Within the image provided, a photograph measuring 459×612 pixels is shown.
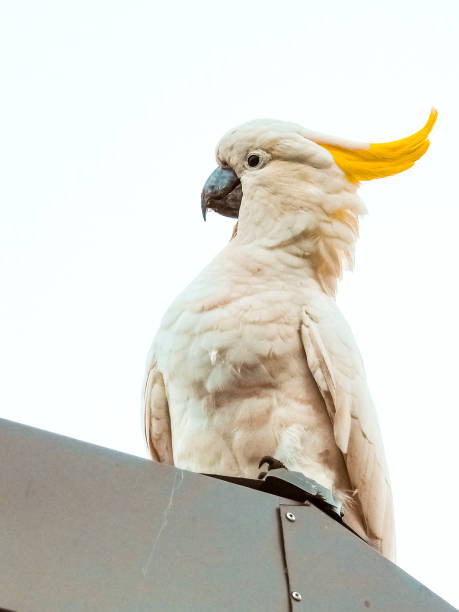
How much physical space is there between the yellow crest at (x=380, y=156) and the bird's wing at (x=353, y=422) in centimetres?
79

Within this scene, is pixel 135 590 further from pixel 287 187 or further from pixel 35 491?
pixel 287 187

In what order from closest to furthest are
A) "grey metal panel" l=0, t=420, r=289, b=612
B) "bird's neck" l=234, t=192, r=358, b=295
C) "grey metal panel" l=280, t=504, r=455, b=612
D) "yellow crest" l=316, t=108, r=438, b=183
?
"grey metal panel" l=0, t=420, r=289, b=612
"grey metal panel" l=280, t=504, r=455, b=612
"bird's neck" l=234, t=192, r=358, b=295
"yellow crest" l=316, t=108, r=438, b=183

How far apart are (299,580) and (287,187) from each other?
1.97 m

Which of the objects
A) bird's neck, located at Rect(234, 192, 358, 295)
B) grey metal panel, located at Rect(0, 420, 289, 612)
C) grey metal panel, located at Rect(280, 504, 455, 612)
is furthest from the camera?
bird's neck, located at Rect(234, 192, 358, 295)

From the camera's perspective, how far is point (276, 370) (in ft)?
9.25

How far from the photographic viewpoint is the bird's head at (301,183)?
3262 mm

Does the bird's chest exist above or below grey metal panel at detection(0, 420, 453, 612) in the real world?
above

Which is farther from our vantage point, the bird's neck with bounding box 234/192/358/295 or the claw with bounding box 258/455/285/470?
the bird's neck with bounding box 234/192/358/295

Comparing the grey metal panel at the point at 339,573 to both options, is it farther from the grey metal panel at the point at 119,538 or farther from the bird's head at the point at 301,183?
the bird's head at the point at 301,183

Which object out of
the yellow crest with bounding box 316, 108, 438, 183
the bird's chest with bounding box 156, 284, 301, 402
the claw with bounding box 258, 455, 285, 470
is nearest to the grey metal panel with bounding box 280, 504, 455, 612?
the claw with bounding box 258, 455, 285, 470

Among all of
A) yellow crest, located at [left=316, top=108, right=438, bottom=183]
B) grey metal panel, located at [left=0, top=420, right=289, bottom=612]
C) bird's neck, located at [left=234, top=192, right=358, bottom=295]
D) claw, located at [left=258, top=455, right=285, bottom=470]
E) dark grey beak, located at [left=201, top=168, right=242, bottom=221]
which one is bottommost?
grey metal panel, located at [left=0, top=420, right=289, bottom=612]

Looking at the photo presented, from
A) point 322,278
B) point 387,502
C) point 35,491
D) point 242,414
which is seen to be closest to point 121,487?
point 35,491

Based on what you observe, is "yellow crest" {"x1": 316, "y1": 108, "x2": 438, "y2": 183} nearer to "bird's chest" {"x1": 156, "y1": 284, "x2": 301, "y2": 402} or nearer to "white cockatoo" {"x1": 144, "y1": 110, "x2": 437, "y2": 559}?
"white cockatoo" {"x1": 144, "y1": 110, "x2": 437, "y2": 559}

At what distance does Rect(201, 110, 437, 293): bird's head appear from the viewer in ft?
10.7
